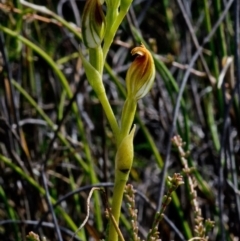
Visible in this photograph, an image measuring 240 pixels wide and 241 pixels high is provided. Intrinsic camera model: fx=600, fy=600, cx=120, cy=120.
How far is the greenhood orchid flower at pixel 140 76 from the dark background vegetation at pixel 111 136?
17.2 inches

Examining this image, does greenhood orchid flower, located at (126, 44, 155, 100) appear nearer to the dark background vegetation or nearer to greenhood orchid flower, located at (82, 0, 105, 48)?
greenhood orchid flower, located at (82, 0, 105, 48)

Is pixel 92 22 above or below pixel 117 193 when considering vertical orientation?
above

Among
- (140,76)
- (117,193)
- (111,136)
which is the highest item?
(140,76)

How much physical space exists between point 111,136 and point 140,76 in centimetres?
133

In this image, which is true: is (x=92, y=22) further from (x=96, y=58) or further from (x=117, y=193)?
(x=117, y=193)

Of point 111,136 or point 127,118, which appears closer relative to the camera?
point 127,118

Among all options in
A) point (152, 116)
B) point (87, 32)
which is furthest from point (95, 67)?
point (152, 116)

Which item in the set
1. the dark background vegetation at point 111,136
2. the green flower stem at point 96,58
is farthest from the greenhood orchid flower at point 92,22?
the dark background vegetation at point 111,136

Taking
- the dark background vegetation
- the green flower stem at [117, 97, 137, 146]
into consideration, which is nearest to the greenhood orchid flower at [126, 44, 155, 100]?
the green flower stem at [117, 97, 137, 146]

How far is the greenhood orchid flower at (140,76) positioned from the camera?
2.16 feet

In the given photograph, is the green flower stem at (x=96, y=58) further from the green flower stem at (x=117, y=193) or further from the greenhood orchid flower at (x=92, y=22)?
the green flower stem at (x=117, y=193)

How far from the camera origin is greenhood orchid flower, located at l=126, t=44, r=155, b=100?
0.66m

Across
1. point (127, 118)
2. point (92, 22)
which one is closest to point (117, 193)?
point (127, 118)

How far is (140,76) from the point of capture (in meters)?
0.67
